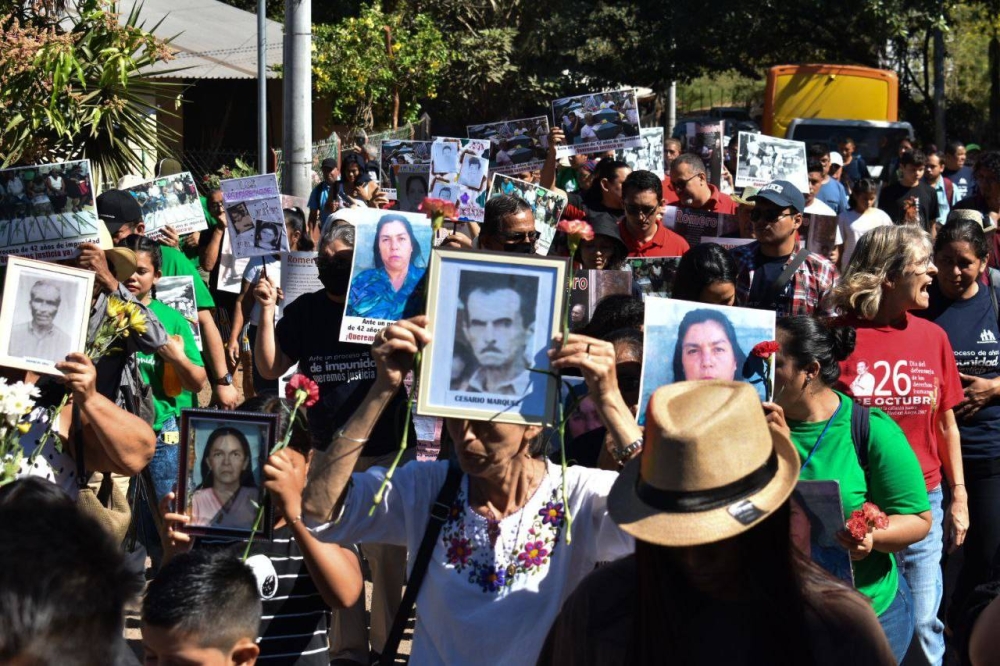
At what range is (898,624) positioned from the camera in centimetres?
423

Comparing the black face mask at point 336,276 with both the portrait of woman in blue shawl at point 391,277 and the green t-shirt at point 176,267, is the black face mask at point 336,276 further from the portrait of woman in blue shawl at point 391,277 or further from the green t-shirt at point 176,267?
the green t-shirt at point 176,267

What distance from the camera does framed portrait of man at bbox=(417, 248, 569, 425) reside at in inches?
127

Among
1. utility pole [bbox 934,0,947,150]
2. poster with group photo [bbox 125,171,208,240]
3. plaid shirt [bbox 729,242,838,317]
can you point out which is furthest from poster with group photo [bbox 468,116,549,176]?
utility pole [bbox 934,0,947,150]

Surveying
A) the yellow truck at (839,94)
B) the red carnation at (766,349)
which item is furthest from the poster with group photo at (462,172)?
the yellow truck at (839,94)

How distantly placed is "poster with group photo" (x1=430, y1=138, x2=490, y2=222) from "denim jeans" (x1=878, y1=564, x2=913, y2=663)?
4897mm

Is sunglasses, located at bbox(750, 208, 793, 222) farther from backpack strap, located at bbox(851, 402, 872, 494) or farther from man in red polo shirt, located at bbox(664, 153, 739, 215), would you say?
backpack strap, located at bbox(851, 402, 872, 494)

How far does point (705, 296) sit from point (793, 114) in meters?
16.7

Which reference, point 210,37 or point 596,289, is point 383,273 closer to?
point 596,289

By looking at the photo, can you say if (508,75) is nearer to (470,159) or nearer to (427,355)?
(470,159)

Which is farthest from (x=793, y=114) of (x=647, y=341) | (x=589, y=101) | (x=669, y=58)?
(x=647, y=341)

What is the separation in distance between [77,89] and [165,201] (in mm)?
1055

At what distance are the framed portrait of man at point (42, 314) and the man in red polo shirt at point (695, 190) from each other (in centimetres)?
468

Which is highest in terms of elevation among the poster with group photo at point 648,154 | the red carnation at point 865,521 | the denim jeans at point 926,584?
the poster with group photo at point 648,154

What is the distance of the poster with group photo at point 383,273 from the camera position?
15.8 ft
